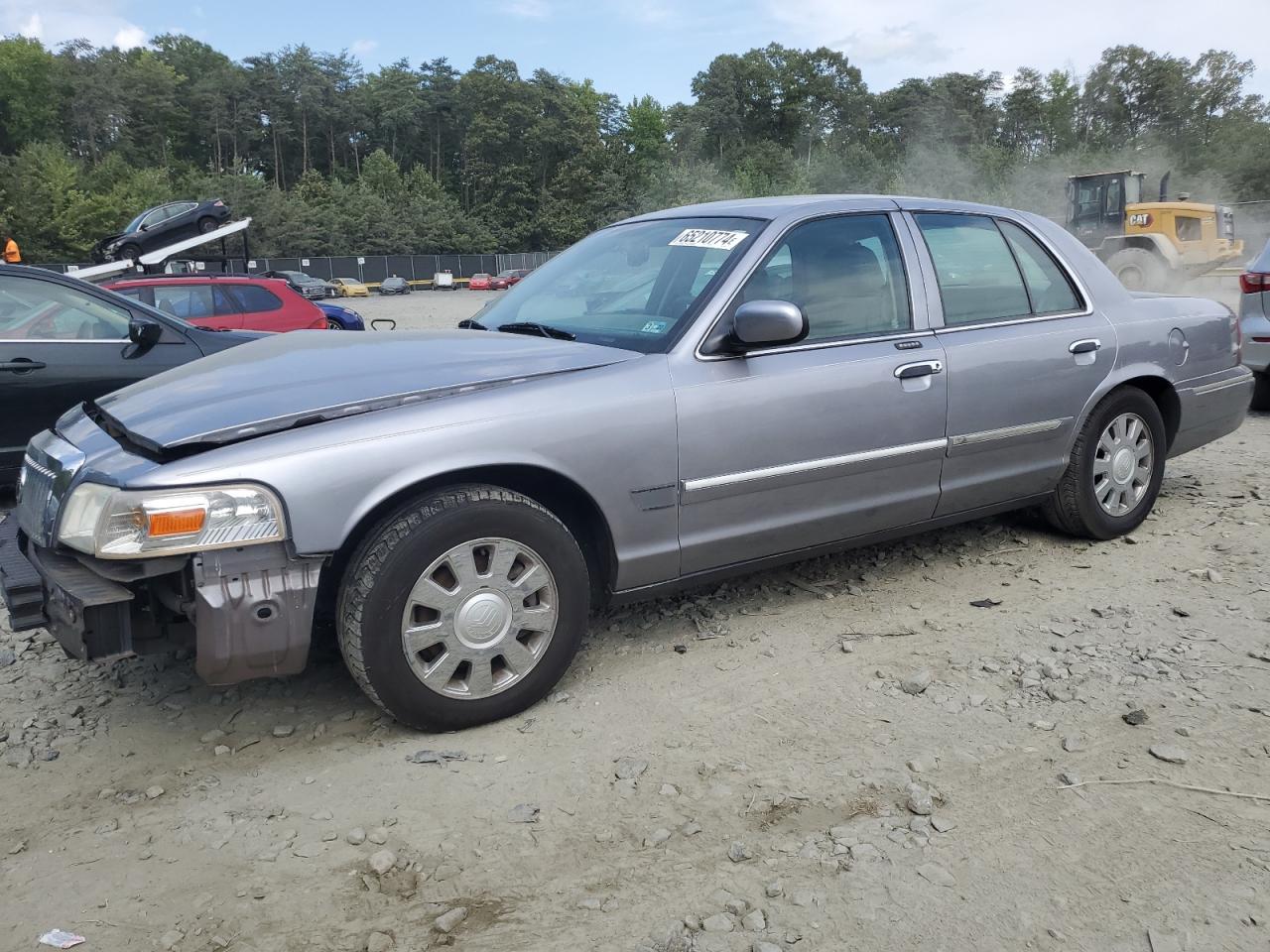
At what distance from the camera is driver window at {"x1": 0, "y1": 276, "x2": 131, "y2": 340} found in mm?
5898

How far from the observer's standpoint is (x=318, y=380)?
10.3 feet

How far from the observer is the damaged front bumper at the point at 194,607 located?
8.97 ft

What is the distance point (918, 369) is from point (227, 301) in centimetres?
889

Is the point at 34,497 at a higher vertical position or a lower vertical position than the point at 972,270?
lower

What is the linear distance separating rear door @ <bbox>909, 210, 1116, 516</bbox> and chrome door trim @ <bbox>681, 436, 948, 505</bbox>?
262 mm

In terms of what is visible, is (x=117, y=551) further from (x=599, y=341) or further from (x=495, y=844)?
(x=599, y=341)

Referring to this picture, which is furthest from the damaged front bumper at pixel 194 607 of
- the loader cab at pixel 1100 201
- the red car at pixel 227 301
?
the loader cab at pixel 1100 201

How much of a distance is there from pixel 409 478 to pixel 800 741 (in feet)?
4.53

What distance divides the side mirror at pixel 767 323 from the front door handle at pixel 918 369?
2.09 feet

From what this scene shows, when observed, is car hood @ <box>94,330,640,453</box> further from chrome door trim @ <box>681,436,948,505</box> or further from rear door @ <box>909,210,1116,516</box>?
rear door @ <box>909,210,1116,516</box>

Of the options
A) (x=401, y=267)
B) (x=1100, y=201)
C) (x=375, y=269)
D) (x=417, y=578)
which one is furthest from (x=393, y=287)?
(x=417, y=578)

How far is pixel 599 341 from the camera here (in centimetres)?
367

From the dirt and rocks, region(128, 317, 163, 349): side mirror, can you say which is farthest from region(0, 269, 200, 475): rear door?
the dirt and rocks

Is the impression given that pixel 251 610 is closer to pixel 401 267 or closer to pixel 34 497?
pixel 34 497
